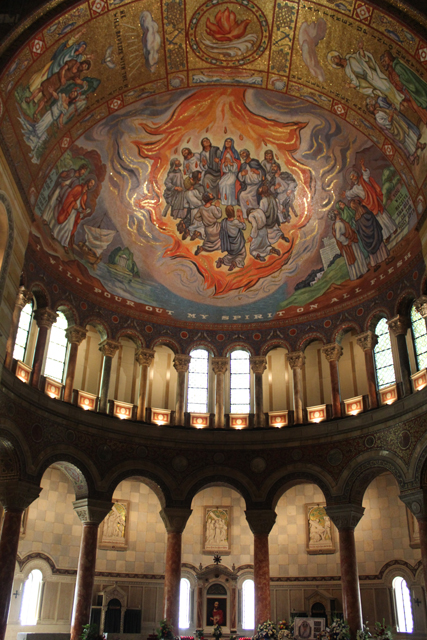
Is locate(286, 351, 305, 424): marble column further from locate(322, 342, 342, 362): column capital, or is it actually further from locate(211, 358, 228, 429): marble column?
locate(211, 358, 228, 429): marble column

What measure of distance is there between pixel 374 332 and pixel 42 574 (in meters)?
19.1

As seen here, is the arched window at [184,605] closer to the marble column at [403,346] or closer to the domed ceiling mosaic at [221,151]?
the domed ceiling mosaic at [221,151]

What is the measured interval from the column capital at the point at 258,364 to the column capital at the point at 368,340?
4930 mm

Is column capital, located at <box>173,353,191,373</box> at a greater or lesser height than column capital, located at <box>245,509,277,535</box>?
greater

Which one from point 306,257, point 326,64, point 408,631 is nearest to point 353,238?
point 306,257

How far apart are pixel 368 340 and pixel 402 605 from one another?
489 inches

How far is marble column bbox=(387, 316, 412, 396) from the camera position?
23.5 meters

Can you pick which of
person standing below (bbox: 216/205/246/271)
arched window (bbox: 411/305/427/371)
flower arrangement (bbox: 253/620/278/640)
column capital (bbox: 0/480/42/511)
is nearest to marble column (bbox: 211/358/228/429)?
person standing below (bbox: 216/205/246/271)

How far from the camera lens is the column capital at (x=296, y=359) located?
92.0 ft

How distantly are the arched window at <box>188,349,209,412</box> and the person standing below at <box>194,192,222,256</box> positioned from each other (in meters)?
5.27

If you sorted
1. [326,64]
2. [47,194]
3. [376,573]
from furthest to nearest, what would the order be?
[376,573] < [47,194] < [326,64]

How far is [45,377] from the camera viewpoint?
24.1 metres

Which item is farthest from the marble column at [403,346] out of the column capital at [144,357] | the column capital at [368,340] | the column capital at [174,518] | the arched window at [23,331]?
the arched window at [23,331]

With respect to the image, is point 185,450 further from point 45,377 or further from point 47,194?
point 47,194
